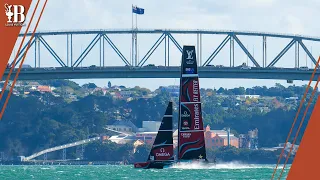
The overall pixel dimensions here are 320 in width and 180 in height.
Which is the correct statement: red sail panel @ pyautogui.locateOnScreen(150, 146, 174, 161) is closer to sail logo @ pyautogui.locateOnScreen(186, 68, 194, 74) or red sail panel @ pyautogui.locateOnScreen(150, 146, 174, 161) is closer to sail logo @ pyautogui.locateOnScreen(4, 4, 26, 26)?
sail logo @ pyautogui.locateOnScreen(186, 68, 194, 74)

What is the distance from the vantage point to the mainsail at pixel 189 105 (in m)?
65.0

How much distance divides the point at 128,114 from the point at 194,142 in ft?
399

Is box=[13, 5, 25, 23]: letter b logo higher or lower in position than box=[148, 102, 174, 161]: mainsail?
higher

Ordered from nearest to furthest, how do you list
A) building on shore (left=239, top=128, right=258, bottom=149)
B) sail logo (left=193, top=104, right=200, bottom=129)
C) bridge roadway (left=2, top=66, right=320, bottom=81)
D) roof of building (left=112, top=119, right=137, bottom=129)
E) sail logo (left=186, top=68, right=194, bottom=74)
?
1. sail logo (left=193, top=104, right=200, bottom=129)
2. sail logo (left=186, top=68, right=194, bottom=74)
3. bridge roadway (left=2, top=66, right=320, bottom=81)
4. building on shore (left=239, top=128, right=258, bottom=149)
5. roof of building (left=112, top=119, right=137, bottom=129)

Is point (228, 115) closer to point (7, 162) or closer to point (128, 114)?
point (128, 114)

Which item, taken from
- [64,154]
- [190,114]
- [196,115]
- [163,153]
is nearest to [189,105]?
[190,114]

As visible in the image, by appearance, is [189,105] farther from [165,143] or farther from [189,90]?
[165,143]

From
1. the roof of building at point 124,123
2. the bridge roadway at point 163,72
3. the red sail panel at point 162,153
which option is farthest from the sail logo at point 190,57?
the roof of building at point 124,123

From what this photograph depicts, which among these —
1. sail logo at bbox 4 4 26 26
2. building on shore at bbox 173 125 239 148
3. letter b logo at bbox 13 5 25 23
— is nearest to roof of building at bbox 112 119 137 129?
building on shore at bbox 173 125 239 148

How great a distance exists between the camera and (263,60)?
106 m

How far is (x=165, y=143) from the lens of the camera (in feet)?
224

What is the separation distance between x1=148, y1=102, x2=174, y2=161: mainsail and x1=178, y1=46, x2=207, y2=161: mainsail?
2358 millimetres

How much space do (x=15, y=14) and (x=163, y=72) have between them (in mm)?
68761

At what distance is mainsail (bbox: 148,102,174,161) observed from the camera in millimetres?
68062
